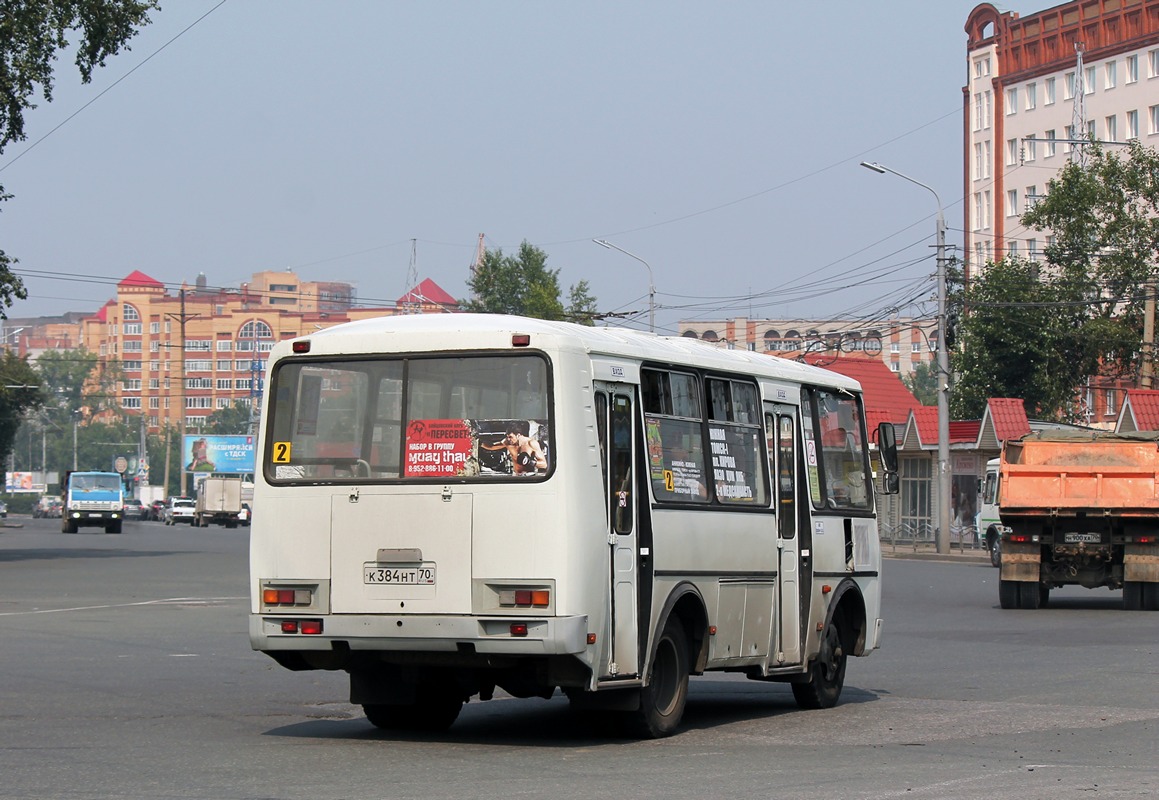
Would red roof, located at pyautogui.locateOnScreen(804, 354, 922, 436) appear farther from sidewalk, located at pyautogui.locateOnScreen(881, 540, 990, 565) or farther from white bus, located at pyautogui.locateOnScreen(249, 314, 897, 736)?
white bus, located at pyautogui.locateOnScreen(249, 314, 897, 736)

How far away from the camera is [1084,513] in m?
25.5

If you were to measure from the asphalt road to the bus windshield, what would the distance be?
1682mm

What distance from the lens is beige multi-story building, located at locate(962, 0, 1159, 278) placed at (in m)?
102

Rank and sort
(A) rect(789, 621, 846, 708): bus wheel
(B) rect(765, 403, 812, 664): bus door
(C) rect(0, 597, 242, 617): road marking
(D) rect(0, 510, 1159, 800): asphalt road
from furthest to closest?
1. (C) rect(0, 597, 242, 617): road marking
2. (A) rect(789, 621, 846, 708): bus wheel
3. (B) rect(765, 403, 812, 664): bus door
4. (D) rect(0, 510, 1159, 800): asphalt road

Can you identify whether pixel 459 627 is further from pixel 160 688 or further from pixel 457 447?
pixel 160 688

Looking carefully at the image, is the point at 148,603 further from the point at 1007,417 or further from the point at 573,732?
the point at 1007,417

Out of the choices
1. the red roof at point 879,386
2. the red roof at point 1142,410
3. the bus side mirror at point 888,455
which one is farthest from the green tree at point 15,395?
the bus side mirror at point 888,455

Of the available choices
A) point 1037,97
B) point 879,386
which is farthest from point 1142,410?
point 1037,97

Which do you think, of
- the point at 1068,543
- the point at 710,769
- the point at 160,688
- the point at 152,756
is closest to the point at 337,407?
the point at 152,756

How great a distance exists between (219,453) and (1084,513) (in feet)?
369

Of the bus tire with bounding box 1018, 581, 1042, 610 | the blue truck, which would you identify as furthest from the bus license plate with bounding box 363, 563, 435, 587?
the blue truck

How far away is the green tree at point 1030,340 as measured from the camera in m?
68.9

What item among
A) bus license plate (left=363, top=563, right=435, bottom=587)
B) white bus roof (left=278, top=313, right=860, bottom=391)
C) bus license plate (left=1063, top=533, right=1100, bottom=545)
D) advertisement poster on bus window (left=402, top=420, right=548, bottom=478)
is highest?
white bus roof (left=278, top=313, right=860, bottom=391)

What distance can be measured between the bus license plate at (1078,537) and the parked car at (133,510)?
108 meters
